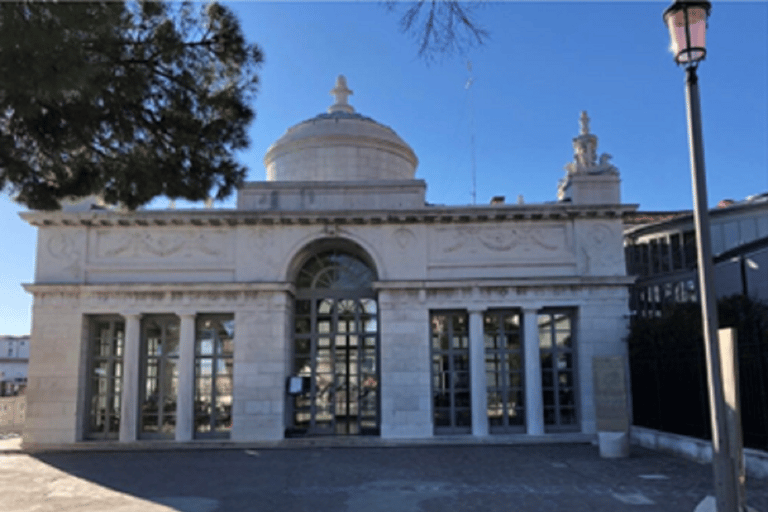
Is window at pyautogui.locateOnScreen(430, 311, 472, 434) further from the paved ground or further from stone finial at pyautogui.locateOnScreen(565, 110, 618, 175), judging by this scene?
stone finial at pyautogui.locateOnScreen(565, 110, 618, 175)

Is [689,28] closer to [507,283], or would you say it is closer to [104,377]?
[507,283]

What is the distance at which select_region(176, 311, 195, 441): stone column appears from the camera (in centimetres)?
1759

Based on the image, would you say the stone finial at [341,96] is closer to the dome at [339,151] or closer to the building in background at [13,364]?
the dome at [339,151]

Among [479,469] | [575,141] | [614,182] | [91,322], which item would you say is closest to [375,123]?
[575,141]

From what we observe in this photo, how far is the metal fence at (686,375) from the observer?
439 inches

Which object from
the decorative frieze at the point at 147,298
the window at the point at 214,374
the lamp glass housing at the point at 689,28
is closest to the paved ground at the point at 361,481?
the window at the point at 214,374

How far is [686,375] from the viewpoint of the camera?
13969 millimetres

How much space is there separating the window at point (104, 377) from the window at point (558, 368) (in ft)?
39.1

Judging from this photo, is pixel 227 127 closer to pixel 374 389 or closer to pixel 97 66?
pixel 97 66

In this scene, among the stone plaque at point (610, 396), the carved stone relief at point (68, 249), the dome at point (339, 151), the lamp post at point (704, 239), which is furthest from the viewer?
the dome at point (339, 151)

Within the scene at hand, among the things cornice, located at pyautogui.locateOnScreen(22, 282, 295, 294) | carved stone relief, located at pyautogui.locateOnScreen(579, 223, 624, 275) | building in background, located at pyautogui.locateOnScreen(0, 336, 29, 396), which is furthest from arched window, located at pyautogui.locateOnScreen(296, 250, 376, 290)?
building in background, located at pyautogui.locateOnScreen(0, 336, 29, 396)

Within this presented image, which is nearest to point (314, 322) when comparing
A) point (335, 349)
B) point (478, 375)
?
point (335, 349)

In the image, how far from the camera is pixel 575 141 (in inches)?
770

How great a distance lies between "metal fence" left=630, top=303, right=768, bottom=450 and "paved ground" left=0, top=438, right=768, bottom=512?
989mm
